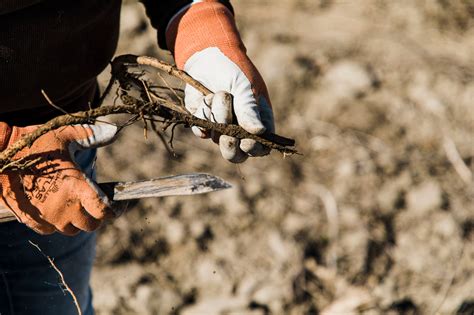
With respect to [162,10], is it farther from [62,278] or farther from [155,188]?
[62,278]

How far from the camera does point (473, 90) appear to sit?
3.43 meters

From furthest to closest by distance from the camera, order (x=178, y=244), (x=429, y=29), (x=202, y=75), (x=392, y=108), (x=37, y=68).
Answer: (x=429, y=29), (x=392, y=108), (x=178, y=244), (x=202, y=75), (x=37, y=68)

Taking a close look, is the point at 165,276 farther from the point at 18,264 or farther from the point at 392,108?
the point at 392,108

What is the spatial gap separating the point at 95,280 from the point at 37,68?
56.4 inches

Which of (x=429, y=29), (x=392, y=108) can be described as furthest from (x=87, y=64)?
(x=429, y=29)

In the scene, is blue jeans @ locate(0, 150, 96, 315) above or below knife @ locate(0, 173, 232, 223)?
below

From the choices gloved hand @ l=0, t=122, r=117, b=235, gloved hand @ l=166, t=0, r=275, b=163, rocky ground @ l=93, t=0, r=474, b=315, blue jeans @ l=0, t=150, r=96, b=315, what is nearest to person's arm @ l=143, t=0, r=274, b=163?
gloved hand @ l=166, t=0, r=275, b=163

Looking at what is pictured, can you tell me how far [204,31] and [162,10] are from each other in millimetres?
157

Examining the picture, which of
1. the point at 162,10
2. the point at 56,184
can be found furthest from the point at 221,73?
the point at 56,184

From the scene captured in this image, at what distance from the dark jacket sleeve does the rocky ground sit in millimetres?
1231

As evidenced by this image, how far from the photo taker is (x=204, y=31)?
5.14ft

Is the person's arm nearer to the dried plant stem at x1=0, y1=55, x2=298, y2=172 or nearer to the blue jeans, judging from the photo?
the dried plant stem at x1=0, y1=55, x2=298, y2=172

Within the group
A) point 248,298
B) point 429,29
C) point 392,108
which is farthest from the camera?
point 429,29

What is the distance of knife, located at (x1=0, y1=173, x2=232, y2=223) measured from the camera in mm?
1468
